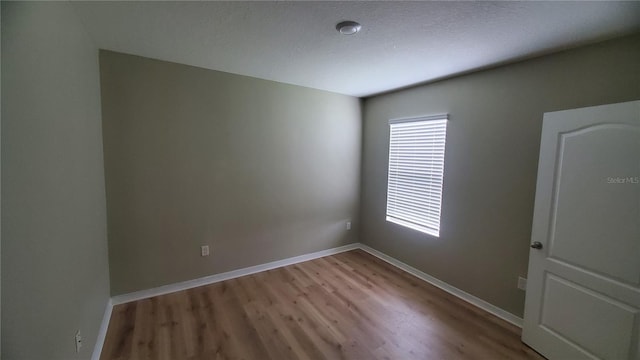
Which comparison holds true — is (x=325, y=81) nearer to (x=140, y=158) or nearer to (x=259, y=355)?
(x=140, y=158)

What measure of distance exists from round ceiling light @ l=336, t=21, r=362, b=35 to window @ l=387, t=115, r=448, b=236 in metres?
1.64

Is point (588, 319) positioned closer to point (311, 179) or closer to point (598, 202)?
point (598, 202)

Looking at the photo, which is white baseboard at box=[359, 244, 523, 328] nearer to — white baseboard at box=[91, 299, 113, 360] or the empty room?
the empty room

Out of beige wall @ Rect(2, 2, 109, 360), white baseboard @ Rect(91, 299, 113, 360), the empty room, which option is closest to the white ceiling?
the empty room

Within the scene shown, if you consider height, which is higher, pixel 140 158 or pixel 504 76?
pixel 504 76

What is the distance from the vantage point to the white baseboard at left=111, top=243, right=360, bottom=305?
264 cm

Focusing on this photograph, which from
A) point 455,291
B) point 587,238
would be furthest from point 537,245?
point 455,291

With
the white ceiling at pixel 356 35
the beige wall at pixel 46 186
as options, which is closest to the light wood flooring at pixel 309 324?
the beige wall at pixel 46 186

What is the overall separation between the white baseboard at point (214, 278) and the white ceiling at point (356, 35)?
240 centimetres

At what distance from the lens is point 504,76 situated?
2.45m

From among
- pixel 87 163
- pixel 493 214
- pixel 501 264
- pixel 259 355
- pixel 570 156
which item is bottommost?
pixel 259 355

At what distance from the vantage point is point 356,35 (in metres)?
1.97

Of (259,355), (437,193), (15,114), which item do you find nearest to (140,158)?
(15,114)

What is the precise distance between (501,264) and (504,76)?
183 cm
